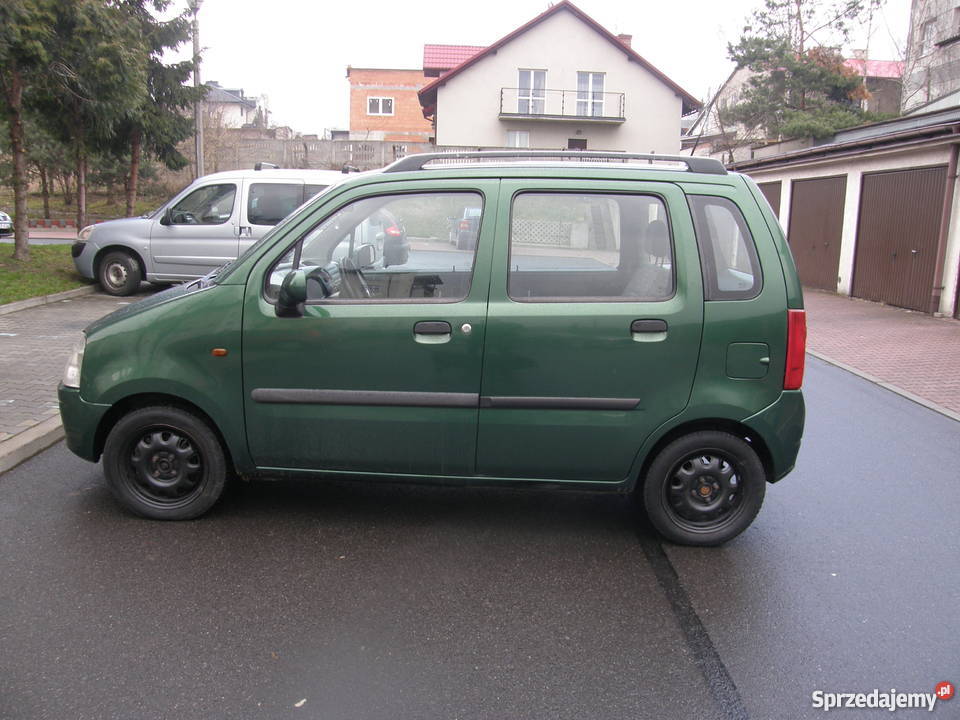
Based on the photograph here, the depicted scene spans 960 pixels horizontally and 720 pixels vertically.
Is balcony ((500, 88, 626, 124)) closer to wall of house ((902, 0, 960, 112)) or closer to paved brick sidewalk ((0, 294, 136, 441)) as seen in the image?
wall of house ((902, 0, 960, 112))

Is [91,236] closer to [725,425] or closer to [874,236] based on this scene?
[725,425]

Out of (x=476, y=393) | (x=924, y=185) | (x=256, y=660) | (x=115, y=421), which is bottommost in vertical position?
(x=256, y=660)

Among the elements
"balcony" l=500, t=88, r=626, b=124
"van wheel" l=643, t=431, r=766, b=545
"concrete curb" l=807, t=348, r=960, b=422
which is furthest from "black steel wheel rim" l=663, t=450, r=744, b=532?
"balcony" l=500, t=88, r=626, b=124

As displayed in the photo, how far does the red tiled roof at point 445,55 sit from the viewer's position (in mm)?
47906

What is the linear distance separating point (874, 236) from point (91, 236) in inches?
597

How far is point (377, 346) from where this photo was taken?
4109 mm

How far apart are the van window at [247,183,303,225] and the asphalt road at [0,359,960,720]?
7740 mm

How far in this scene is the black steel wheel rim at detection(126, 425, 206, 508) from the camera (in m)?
4.39

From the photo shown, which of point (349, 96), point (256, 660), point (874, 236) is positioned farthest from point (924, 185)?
point (349, 96)

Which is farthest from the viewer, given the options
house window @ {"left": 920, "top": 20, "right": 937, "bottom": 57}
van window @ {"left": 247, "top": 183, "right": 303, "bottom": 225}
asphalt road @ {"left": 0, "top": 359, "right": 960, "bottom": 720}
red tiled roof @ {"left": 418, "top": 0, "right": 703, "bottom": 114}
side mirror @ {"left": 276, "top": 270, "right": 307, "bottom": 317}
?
house window @ {"left": 920, "top": 20, "right": 937, "bottom": 57}

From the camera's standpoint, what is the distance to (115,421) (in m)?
4.45

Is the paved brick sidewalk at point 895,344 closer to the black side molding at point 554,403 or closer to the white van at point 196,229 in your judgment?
the black side molding at point 554,403

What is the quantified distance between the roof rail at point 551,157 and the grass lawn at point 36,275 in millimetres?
9184

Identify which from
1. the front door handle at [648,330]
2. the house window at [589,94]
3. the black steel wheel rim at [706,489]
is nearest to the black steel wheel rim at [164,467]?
the front door handle at [648,330]
